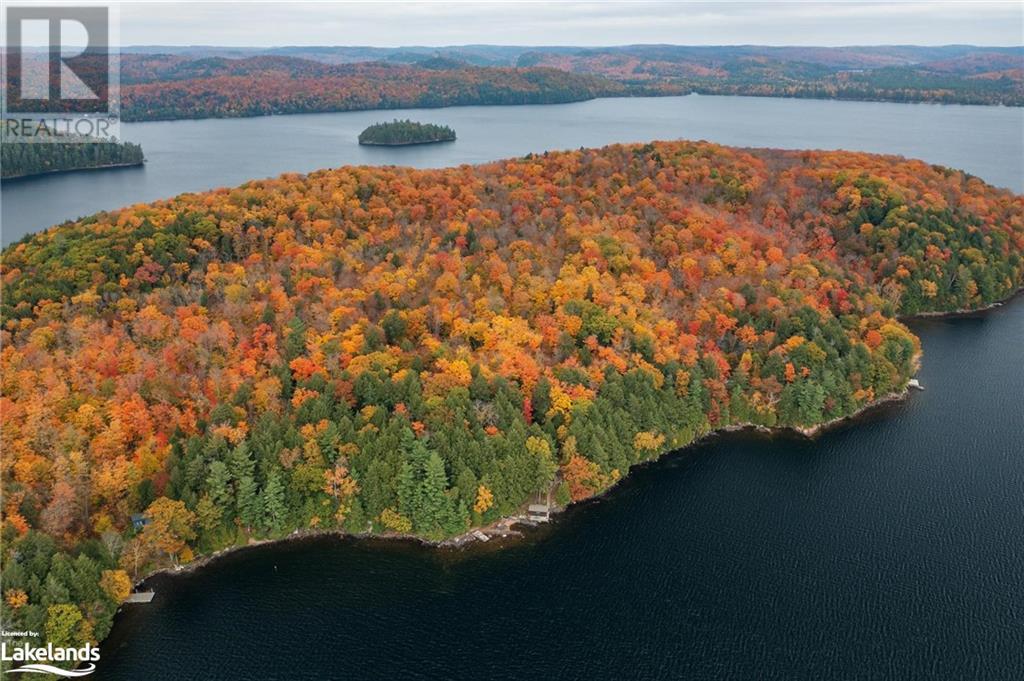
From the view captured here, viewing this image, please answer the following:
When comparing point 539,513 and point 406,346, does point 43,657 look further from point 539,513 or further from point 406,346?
point 406,346

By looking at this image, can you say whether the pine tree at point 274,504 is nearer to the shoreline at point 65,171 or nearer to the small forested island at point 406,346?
the small forested island at point 406,346

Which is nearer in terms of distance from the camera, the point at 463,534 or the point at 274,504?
the point at 274,504

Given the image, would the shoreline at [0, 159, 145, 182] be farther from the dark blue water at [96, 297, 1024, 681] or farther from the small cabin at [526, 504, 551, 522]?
the small cabin at [526, 504, 551, 522]

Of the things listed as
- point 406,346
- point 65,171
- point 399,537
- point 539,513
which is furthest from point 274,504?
point 65,171

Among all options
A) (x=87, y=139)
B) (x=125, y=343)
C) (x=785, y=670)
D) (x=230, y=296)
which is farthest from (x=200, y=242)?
(x=87, y=139)

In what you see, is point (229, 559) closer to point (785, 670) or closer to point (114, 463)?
point (114, 463)

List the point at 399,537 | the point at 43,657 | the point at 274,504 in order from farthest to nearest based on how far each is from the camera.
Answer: the point at 399,537
the point at 274,504
the point at 43,657
